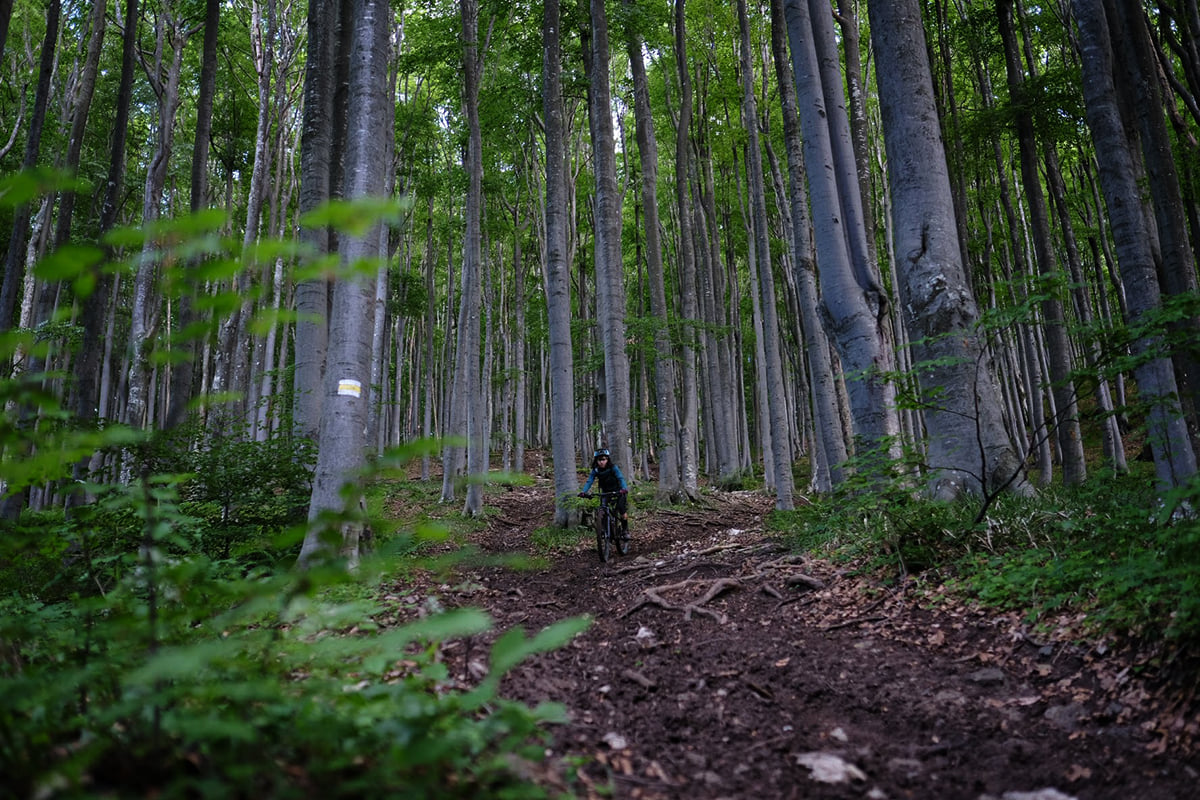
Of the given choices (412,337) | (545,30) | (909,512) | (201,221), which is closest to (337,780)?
(201,221)

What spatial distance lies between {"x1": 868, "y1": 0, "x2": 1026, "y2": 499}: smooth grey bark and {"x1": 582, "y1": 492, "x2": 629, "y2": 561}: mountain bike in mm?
4078

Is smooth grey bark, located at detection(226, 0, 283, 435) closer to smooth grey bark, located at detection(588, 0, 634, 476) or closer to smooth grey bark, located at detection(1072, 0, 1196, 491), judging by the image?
smooth grey bark, located at detection(588, 0, 634, 476)

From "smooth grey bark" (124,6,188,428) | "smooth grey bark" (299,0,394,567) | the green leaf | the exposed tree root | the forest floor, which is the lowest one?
the forest floor

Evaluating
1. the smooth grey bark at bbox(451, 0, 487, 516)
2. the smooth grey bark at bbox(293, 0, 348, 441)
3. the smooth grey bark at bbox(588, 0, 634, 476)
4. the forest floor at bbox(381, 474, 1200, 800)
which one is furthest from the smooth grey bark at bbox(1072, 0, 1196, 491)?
the smooth grey bark at bbox(451, 0, 487, 516)

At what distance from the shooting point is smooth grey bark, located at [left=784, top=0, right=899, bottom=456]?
672 centimetres

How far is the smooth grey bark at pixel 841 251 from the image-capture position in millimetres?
6723

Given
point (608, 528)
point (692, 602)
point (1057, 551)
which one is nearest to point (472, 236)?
point (608, 528)

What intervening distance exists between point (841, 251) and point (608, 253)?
527 cm

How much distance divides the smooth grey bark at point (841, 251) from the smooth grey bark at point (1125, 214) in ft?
6.95

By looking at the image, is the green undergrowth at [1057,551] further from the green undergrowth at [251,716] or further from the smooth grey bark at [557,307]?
the smooth grey bark at [557,307]

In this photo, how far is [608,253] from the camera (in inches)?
448

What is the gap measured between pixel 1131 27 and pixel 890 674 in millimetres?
7151

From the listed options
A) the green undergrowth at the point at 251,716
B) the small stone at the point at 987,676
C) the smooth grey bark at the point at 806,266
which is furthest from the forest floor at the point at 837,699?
the smooth grey bark at the point at 806,266

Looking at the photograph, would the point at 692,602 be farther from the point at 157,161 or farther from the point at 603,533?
the point at 157,161
